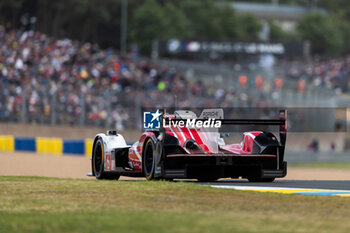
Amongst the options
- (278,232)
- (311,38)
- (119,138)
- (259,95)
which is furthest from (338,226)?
(311,38)

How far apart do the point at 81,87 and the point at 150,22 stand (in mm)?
40512

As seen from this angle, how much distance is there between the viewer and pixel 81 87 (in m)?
31.5

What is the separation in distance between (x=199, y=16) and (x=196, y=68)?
112 feet

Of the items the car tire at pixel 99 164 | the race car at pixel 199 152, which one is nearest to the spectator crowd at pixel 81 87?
the car tire at pixel 99 164

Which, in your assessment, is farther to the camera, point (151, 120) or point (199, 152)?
point (151, 120)

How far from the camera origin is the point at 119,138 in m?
13.5

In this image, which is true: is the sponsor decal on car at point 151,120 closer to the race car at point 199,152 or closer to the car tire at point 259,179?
the race car at point 199,152

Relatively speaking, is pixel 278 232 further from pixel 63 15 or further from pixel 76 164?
pixel 63 15

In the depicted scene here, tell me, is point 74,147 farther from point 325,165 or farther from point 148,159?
point 148,159

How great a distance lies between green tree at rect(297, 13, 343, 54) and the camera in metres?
97.3

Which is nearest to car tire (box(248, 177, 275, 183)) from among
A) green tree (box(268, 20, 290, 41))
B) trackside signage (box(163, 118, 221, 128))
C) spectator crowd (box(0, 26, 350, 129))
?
trackside signage (box(163, 118, 221, 128))

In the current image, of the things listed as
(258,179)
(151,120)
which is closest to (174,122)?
(151,120)

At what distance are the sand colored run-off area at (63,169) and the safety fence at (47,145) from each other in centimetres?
101

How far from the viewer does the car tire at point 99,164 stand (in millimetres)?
13484
